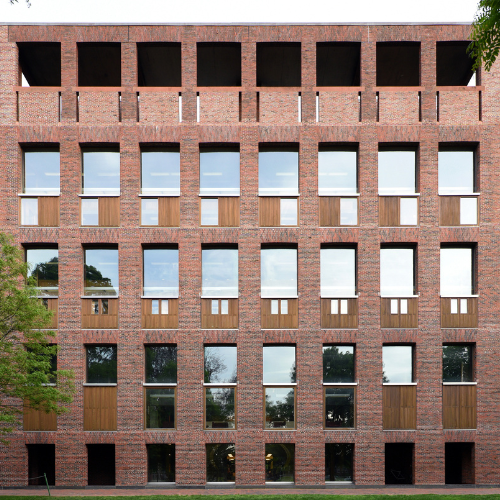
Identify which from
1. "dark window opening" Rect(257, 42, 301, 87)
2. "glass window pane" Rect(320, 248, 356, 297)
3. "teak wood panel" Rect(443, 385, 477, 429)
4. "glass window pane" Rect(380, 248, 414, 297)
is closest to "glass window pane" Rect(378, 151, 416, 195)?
"glass window pane" Rect(380, 248, 414, 297)

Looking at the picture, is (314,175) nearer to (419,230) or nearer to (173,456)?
(419,230)

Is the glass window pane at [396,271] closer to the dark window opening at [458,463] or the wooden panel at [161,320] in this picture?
the dark window opening at [458,463]

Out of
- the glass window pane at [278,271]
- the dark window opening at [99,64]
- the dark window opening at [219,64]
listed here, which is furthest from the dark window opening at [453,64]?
the dark window opening at [99,64]

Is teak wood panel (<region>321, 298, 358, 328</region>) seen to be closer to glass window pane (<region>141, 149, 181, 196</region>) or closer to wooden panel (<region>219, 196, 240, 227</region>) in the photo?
wooden panel (<region>219, 196, 240, 227</region>)

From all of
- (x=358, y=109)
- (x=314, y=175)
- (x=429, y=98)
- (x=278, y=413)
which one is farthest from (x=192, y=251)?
(x=429, y=98)

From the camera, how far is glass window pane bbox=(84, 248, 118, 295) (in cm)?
1847

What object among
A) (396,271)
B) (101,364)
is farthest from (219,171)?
(101,364)

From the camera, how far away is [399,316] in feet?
59.6

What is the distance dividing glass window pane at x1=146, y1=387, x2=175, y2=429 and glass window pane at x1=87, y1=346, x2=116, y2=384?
163 cm

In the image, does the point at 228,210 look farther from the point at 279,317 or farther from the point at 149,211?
the point at 279,317

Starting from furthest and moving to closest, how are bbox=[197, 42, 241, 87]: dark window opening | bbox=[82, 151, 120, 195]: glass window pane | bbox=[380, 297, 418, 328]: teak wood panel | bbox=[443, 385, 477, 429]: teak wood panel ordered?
bbox=[197, 42, 241, 87]: dark window opening, bbox=[82, 151, 120, 195]: glass window pane, bbox=[380, 297, 418, 328]: teak wood panel, bbox=[443, 385, 477, 429]: teak wood panel

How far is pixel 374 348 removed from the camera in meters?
18.0

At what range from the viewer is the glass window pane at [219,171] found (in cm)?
1877

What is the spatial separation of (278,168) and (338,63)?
608 cm
